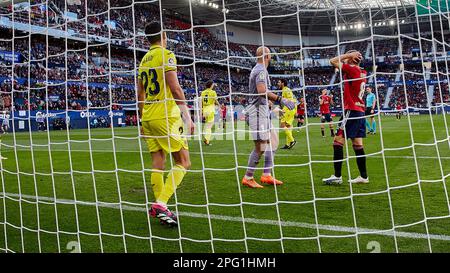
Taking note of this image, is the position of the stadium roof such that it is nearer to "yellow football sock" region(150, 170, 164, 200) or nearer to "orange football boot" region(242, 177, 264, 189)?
"orange football boot" region(242, 177, 264, 189)

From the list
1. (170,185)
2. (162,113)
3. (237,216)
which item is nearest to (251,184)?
(237,216)

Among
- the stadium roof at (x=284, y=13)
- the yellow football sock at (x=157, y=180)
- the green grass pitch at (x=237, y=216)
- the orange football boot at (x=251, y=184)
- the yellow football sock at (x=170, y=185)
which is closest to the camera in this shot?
the green grass pitch at (x=237, y=216)

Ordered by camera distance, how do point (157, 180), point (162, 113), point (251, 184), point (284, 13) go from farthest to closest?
point (284, 13), point (251, 184), point (157, 180), point (162, 113)

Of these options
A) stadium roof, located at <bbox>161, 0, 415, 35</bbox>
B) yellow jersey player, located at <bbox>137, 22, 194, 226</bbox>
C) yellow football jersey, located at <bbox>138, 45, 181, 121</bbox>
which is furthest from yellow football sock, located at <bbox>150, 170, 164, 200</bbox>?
stadium roof, located at <bbox>161, 0, 415, 35</bbox>

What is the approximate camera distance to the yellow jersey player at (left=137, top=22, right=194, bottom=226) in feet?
11.9

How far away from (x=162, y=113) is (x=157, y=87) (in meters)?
0.26

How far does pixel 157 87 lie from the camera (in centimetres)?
374

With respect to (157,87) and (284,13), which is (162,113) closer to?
(157,87)

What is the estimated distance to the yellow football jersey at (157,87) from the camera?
365 cm

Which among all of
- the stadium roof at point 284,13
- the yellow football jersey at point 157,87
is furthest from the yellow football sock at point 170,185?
the stadium roof at point 284,13

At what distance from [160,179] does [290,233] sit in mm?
1434

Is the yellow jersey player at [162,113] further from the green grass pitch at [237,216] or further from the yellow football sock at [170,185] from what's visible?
the green grass pitch at [237,216]
